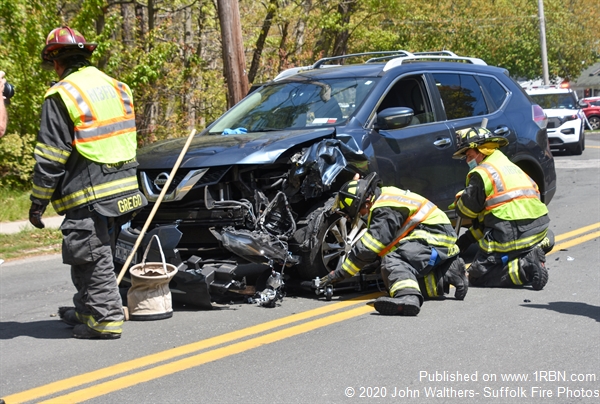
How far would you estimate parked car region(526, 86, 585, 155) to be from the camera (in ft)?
69.9

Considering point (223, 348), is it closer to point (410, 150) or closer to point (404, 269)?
point (404, 269)

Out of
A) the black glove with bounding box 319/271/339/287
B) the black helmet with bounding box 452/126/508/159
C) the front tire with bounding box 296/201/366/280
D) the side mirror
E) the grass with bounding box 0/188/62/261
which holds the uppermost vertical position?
the side mirror

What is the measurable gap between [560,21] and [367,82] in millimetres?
44132

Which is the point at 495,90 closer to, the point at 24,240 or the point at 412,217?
the point at 412,217

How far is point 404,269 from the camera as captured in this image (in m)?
6.01

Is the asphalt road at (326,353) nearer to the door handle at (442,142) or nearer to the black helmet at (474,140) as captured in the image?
the black helmet at (474,140)

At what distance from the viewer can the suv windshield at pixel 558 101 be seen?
2277 cm

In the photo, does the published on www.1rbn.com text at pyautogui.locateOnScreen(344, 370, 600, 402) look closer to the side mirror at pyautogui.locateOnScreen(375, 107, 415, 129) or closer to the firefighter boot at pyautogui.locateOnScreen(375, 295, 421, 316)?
the firefighter boot at pyautogui.locateOnScreen(375, 295, 421, 316)

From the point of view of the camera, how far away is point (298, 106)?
7301mm

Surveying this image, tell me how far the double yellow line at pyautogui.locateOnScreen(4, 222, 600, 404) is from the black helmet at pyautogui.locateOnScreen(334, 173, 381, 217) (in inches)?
29.3

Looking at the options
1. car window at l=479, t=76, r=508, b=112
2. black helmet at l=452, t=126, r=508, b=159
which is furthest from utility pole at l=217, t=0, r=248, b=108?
black helmet at l=452, t=126, r=508, b=159

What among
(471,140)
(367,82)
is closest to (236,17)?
(367,82)

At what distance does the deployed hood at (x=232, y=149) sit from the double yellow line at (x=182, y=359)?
1.22m

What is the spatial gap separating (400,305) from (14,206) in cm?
829
